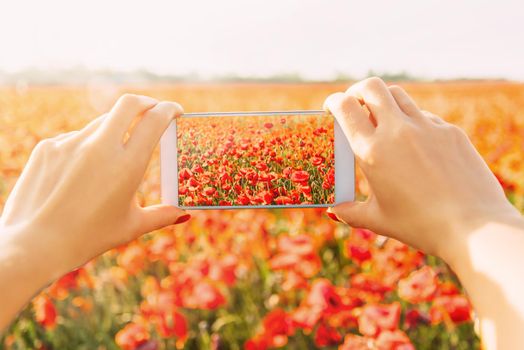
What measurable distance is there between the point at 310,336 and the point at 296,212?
0.63 m

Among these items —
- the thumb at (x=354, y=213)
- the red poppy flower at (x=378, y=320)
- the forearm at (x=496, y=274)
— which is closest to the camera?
the forearm at (x=496, y=274)

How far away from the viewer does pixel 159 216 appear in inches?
43.9

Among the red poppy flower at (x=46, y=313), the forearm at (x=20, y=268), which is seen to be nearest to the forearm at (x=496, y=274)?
the forearm at (x=20, y=268)

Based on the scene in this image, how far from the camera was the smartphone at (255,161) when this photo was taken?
3.91 feet

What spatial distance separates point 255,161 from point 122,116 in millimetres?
293

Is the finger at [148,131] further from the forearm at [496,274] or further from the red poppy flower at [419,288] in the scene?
the red poppy flower at [419,288]

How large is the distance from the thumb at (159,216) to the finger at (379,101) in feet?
1.21

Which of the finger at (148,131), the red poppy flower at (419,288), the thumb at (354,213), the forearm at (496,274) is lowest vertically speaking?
the red poppy flower at (419,288)

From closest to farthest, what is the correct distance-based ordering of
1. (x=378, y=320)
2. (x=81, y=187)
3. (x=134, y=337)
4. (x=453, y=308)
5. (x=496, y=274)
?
(x=496, y=274) → (x=81, y=187) → (x=378, y=320) → (x=453, y=308) → (x=134, y=337)

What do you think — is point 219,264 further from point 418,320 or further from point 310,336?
point 418,320

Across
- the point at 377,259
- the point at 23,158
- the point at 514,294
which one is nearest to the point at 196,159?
the point at 514,294

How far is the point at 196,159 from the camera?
122cm

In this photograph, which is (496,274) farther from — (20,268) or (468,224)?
(20,268)

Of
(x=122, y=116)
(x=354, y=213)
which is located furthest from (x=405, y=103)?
(x=122, y=116)
